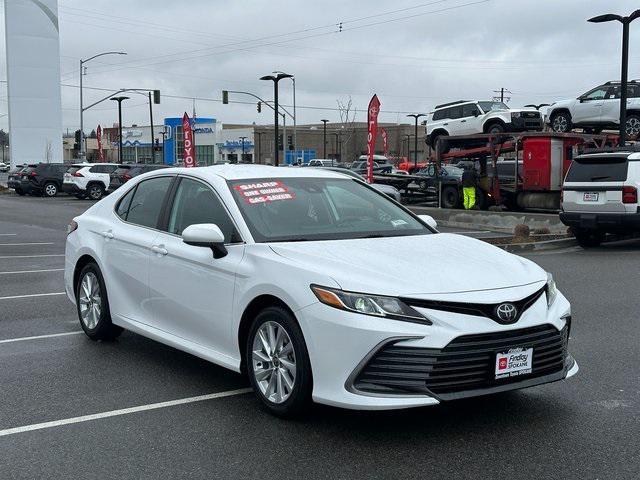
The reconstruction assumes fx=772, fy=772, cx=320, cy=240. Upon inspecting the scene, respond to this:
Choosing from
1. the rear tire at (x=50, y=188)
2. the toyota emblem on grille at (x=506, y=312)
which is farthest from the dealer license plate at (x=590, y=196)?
the rear tire at (x=50, y=188)

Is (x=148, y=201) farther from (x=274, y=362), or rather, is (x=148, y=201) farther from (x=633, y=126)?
(x=633, y=126)

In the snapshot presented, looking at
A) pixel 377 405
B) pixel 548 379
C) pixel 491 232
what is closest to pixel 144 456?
pixel 377 405

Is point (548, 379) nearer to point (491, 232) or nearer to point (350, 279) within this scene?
point (350, 279)

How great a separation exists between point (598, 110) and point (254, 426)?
22120 millimetres

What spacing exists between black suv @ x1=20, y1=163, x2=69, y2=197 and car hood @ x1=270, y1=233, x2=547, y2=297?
38.8 m

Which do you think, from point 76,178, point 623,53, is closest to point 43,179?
point 76,178

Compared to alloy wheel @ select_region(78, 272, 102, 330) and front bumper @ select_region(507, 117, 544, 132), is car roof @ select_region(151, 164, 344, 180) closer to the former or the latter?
alloy wheel @ select_region(78, 272, 102, 330)

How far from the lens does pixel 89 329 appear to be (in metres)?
7.05

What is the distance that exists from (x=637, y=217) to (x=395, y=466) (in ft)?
37.5

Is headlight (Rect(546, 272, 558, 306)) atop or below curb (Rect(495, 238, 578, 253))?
atop

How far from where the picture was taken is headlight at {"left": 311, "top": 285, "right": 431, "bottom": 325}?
4.21 meters

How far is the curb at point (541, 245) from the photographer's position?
15367 millimetres

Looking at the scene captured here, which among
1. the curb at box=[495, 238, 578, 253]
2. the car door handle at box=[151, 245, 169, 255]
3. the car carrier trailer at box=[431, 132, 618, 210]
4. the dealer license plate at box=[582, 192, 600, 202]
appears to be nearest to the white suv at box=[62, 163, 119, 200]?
A: the car carrier trailer at box=[431, 132, 618, 210]

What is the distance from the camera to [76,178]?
1436 inches
